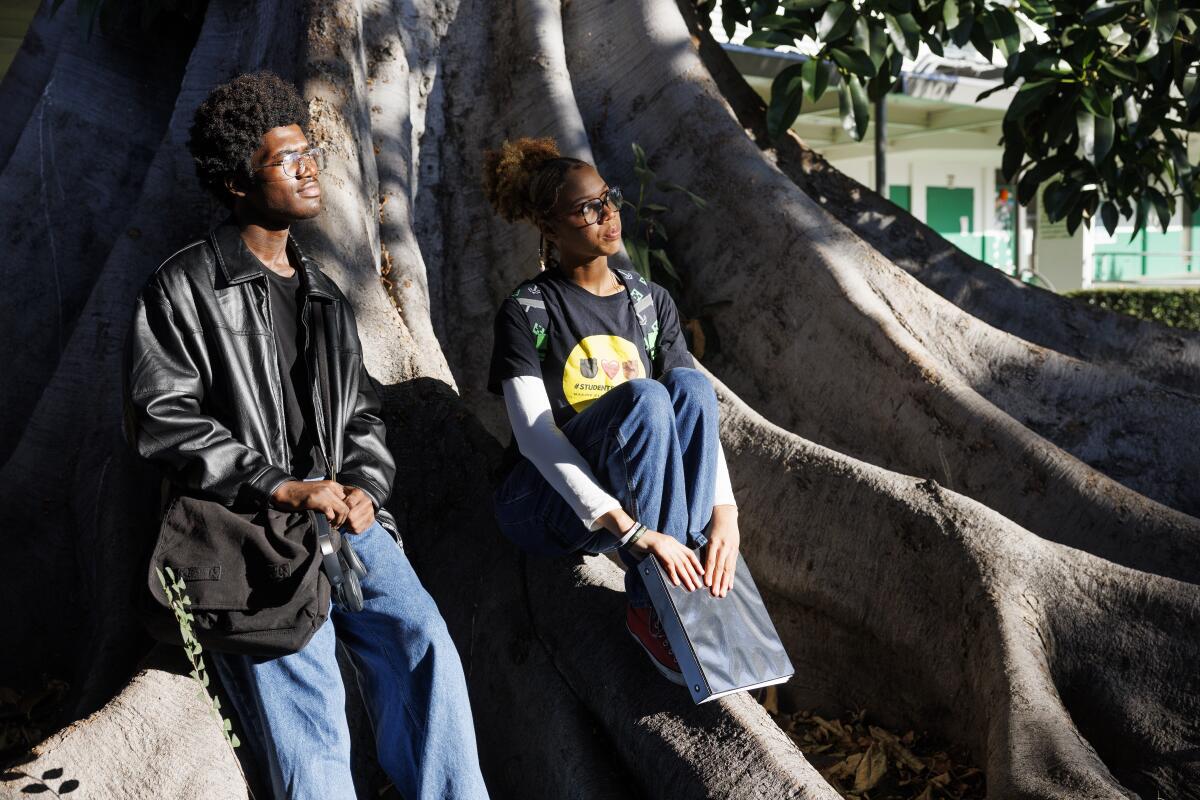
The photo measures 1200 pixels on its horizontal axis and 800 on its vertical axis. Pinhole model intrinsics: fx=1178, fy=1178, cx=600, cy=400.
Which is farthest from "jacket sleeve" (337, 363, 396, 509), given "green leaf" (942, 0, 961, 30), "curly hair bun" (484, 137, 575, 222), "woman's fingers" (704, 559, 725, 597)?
"green leaf" (942, 0, 961, 30)

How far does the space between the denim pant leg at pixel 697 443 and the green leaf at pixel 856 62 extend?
9.18ft

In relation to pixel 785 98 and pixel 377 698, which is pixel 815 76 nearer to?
pixel 785 98

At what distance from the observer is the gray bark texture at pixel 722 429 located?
9.07ft

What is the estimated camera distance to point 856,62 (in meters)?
5.01

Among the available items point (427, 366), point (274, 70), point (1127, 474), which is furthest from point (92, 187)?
point (1127, 474)

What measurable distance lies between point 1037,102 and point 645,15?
183cm

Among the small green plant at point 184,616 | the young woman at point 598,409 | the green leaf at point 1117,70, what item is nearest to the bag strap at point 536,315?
the young woman at point 598,409

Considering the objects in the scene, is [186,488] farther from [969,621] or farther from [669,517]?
[969,621]

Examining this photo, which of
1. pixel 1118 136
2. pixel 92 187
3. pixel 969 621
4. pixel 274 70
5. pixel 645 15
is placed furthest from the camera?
pixel 1118 136

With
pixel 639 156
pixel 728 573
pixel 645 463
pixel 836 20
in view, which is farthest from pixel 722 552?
pixel 836 20

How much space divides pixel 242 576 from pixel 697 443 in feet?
3.34

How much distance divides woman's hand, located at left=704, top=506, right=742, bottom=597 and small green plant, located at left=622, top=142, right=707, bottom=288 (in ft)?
6.42

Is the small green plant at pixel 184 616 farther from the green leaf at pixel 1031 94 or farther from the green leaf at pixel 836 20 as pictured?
the green leaf at pixel 1031 94

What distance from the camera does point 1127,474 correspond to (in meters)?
4.18
